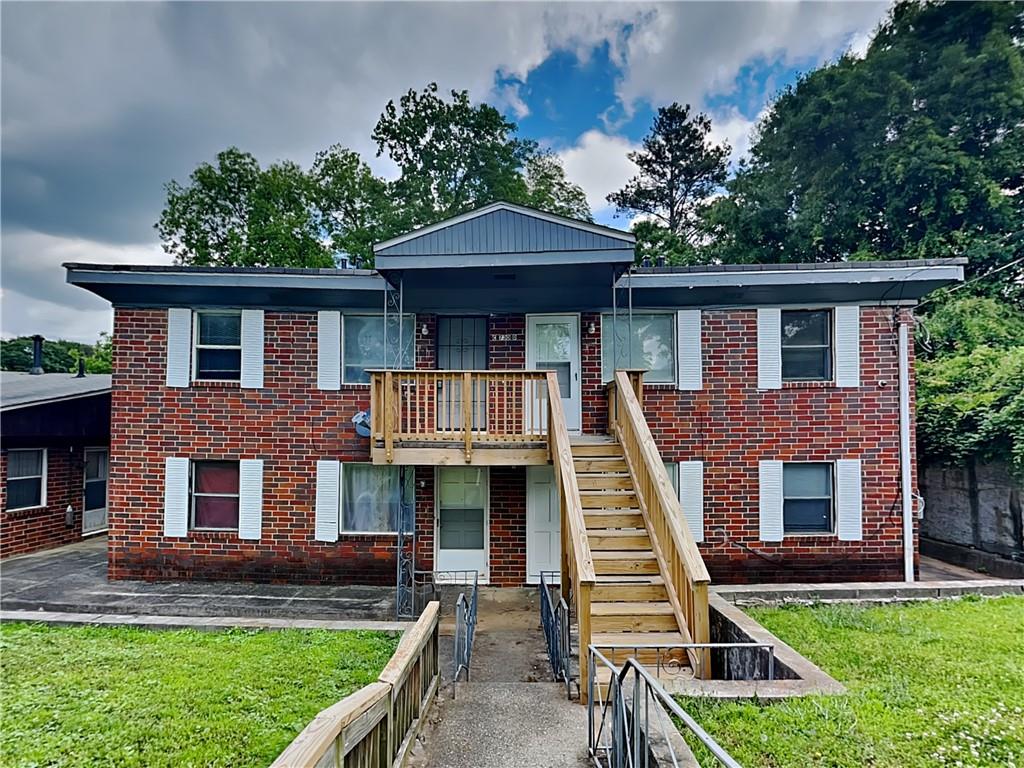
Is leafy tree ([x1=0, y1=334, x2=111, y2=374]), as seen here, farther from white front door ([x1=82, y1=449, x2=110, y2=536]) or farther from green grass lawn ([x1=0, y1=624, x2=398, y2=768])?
green grass lawn ([x1=0, y1=624, x2=398, y2=768])

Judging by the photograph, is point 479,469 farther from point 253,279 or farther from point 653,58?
point 653,58

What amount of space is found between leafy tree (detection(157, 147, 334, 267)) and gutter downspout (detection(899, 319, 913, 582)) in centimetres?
1970

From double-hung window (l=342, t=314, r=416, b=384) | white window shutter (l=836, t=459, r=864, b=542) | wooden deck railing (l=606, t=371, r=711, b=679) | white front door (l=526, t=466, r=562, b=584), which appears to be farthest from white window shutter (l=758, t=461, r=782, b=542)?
double-hung window (l=342, t=314, r=416, b=384)

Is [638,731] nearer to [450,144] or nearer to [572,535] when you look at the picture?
[572,535]

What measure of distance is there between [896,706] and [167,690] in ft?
18.9

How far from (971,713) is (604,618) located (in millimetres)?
2634

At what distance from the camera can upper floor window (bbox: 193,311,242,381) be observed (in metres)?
8.41

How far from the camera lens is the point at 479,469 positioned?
27.8 feet

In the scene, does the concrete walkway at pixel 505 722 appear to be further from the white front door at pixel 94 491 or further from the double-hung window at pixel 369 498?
the white front door at pixel 94 491

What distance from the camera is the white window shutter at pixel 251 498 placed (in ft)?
27.0

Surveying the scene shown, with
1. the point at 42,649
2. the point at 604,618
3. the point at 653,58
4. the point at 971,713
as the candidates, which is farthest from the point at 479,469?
the point at 653,58

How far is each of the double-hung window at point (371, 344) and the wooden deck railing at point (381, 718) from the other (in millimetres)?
4549

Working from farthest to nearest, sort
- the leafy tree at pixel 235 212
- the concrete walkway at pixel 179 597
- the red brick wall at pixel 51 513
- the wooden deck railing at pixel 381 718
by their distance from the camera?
A: the leafy tree at pixel 235 212, the red brick wall at pixel 51 513, the concrete walkway at pixel 179 597, the wooden deck railing at pixel 381 718

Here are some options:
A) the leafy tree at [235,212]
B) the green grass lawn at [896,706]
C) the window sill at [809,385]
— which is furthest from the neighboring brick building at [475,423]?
the leafy tree at [235,212]
